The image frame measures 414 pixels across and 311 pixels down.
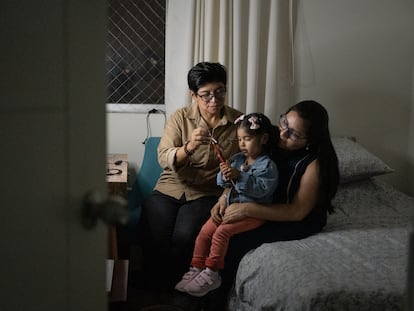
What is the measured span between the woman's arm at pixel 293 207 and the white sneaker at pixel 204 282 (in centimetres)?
22

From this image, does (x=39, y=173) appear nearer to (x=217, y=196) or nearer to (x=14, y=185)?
(x=14, y=185)

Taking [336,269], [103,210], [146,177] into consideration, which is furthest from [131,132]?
[103,210]

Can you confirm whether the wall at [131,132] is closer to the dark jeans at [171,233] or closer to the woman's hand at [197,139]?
the dark jeans at [171,233]

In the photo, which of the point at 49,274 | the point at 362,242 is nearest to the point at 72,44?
the point at 49,274

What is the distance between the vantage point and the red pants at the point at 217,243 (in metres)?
1.99

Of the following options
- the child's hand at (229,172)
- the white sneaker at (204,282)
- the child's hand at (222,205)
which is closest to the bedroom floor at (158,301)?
the white sneaker at (204,282)

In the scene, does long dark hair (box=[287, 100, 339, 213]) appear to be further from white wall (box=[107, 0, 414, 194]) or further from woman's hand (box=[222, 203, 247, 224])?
white wall (box=[107, 0, 414, 194])

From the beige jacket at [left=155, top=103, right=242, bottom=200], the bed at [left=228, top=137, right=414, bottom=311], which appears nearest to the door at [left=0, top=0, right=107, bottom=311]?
the bed at [left=228, top=137, right=414, bottom=311]

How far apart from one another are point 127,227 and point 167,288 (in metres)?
0.38

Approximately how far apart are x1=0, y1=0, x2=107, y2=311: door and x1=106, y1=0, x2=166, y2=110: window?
2.35m

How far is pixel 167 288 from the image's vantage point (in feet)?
7.79

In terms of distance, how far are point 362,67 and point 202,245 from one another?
69.6 inches

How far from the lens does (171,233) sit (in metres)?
2.33

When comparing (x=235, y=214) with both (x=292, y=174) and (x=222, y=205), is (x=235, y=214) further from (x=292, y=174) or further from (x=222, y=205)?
(x=292, y=174)
